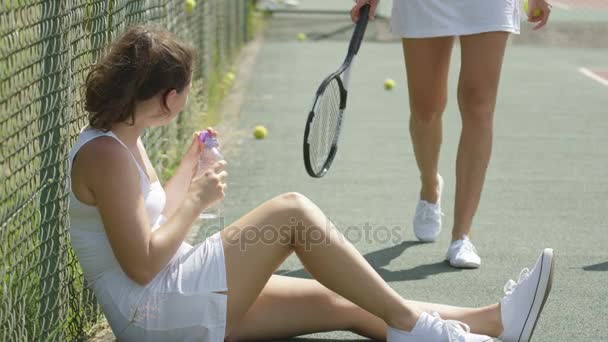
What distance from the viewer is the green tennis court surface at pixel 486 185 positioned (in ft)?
16.5

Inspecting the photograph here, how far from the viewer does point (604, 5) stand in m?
22.8

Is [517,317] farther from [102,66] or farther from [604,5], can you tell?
[604,5]

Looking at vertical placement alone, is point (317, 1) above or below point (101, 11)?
below

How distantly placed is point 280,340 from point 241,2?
37.0 ft

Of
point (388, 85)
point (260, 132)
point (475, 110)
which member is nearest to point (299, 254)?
point (475, 110)

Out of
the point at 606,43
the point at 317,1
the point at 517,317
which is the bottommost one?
the point at 317,1

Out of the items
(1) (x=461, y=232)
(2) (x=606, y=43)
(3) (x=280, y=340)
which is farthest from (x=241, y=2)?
(3) (x=280, y=340)

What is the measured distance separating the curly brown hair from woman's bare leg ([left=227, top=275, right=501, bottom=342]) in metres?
0.83

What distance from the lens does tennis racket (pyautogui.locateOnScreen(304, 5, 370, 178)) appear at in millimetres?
4715

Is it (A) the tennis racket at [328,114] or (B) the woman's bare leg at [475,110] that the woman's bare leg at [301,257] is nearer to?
(A) the tennis racket at [328,114]

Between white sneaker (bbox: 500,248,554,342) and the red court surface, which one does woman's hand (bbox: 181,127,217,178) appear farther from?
the red court surface

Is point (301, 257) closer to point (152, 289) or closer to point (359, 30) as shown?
point (152, 289)

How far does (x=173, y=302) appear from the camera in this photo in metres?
3.59

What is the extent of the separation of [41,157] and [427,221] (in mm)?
2458
